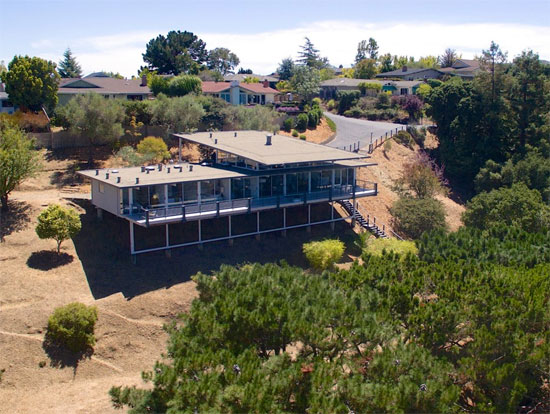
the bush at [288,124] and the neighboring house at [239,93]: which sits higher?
the neighboring house at [239,93]

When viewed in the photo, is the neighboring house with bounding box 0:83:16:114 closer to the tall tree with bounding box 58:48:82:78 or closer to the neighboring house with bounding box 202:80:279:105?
the neighboring house with bounding box 202:80:279:105

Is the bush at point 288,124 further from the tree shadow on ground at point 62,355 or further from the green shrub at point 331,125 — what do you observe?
the tree shadow on ground at point 62,355

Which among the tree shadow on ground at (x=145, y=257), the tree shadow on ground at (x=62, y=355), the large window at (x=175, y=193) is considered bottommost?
the tree shadow on ground at (x=62, y=355)

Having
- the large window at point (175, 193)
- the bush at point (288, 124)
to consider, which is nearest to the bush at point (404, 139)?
the bush at point (288, 124)

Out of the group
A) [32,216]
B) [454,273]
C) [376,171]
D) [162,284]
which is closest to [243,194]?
[162,284]

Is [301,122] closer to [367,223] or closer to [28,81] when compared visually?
[367,223]

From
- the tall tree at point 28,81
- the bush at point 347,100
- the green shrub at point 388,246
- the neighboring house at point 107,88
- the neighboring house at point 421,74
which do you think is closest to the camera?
the green shrub at point 388,246
